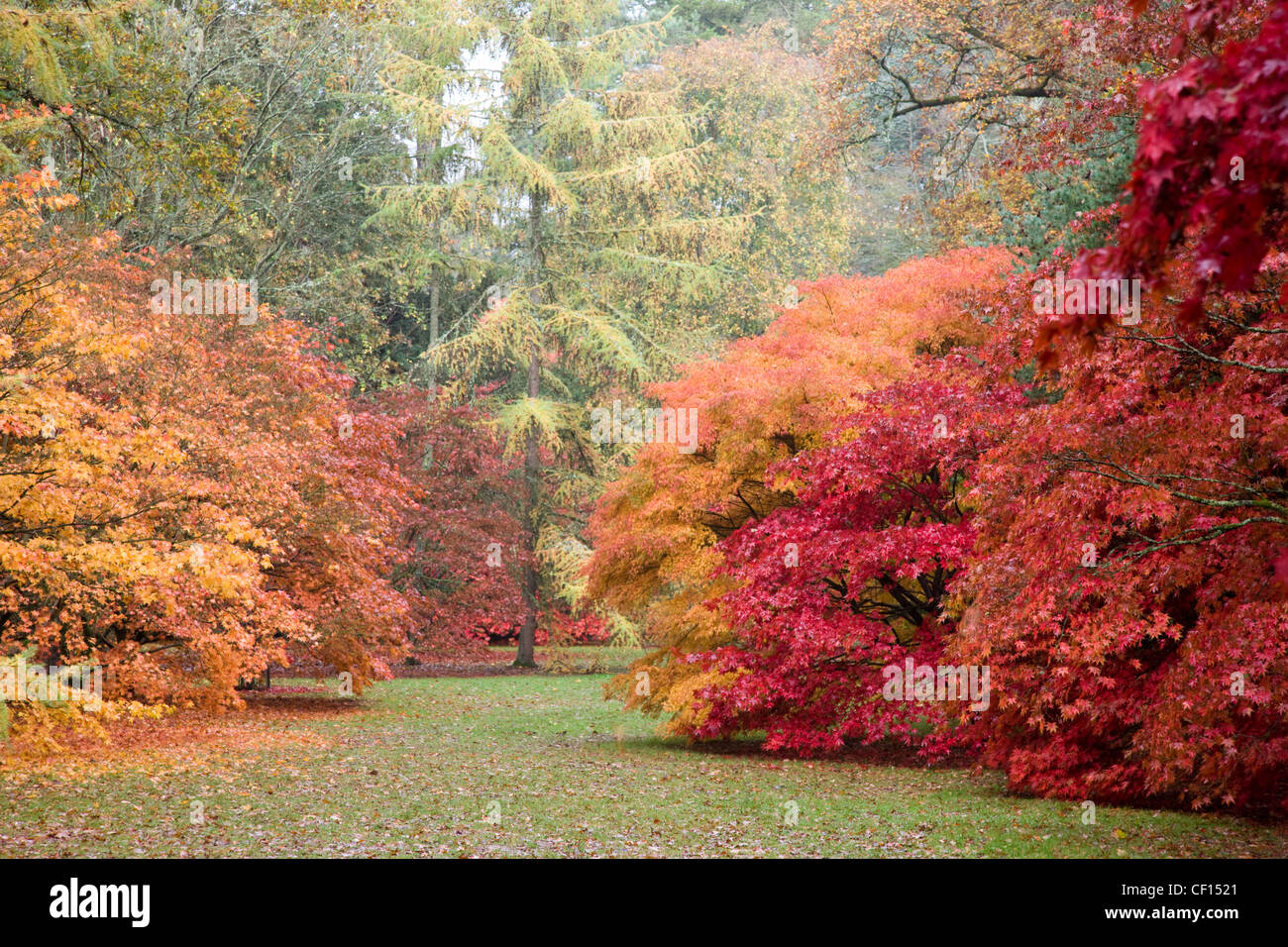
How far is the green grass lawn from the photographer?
8.12 meters

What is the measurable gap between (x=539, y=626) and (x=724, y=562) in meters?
17.6

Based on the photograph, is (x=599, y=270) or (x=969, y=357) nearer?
(x=969, y=357)

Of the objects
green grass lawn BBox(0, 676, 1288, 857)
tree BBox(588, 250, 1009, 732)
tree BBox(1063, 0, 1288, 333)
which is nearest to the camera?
tree BBox(1063, 0, 1288, 333)

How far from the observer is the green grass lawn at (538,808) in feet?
26.7

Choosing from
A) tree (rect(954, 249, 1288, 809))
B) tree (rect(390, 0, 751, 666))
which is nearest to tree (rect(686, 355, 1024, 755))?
tree (rect(954, 249, 1288, 809))

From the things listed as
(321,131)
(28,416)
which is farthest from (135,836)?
(321,131)

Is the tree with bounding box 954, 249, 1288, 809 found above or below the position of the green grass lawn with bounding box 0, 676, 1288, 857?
above

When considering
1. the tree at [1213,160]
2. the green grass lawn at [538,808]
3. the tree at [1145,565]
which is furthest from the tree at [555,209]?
the tree at [1213,160]

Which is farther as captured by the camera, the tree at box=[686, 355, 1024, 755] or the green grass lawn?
the tree at box=[686, 355, 1024, 755]

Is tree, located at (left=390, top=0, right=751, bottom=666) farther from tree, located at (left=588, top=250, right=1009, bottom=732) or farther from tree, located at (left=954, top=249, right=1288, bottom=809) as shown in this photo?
tree, located at (left=954, top=249, right=1288, bottom=809)

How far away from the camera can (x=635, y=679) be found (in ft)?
47.9

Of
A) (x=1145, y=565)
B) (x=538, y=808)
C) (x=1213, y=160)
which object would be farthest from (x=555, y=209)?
(x=1213, y=160)

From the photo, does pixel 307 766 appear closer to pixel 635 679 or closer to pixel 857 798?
pixel 635 679
